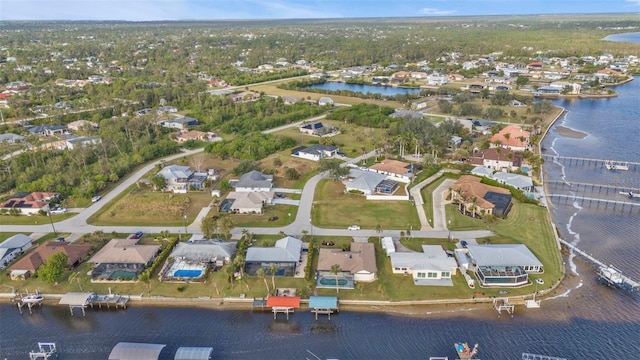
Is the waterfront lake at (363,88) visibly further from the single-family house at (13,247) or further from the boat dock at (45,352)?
the boat dock at (45,352)

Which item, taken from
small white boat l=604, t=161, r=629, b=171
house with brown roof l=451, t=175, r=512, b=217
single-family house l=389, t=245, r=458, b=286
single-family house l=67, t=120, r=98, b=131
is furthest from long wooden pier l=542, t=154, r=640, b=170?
single-family house l=67, t=120, r=98, b=131

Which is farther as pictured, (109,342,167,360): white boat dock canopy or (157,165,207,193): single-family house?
(157,165,207,193): single-family house

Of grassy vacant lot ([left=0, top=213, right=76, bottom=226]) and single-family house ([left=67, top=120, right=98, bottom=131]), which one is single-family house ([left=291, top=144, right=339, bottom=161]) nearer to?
grassy vacant lot ([left=0, top=213, right=76, bottom=226])

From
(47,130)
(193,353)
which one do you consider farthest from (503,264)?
(47,130)

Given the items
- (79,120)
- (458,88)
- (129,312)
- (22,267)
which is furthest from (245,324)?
(458,88)

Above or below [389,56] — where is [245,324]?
below

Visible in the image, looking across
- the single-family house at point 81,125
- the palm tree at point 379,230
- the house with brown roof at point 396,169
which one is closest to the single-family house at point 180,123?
the single-family house at point 81,125

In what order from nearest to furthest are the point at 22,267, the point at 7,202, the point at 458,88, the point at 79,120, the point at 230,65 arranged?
the point at 22,267
the point at 7,202
the point at 79,120
the point at 458,88
the point at 230,65

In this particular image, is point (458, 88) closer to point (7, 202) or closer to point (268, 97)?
point (268, 97)
